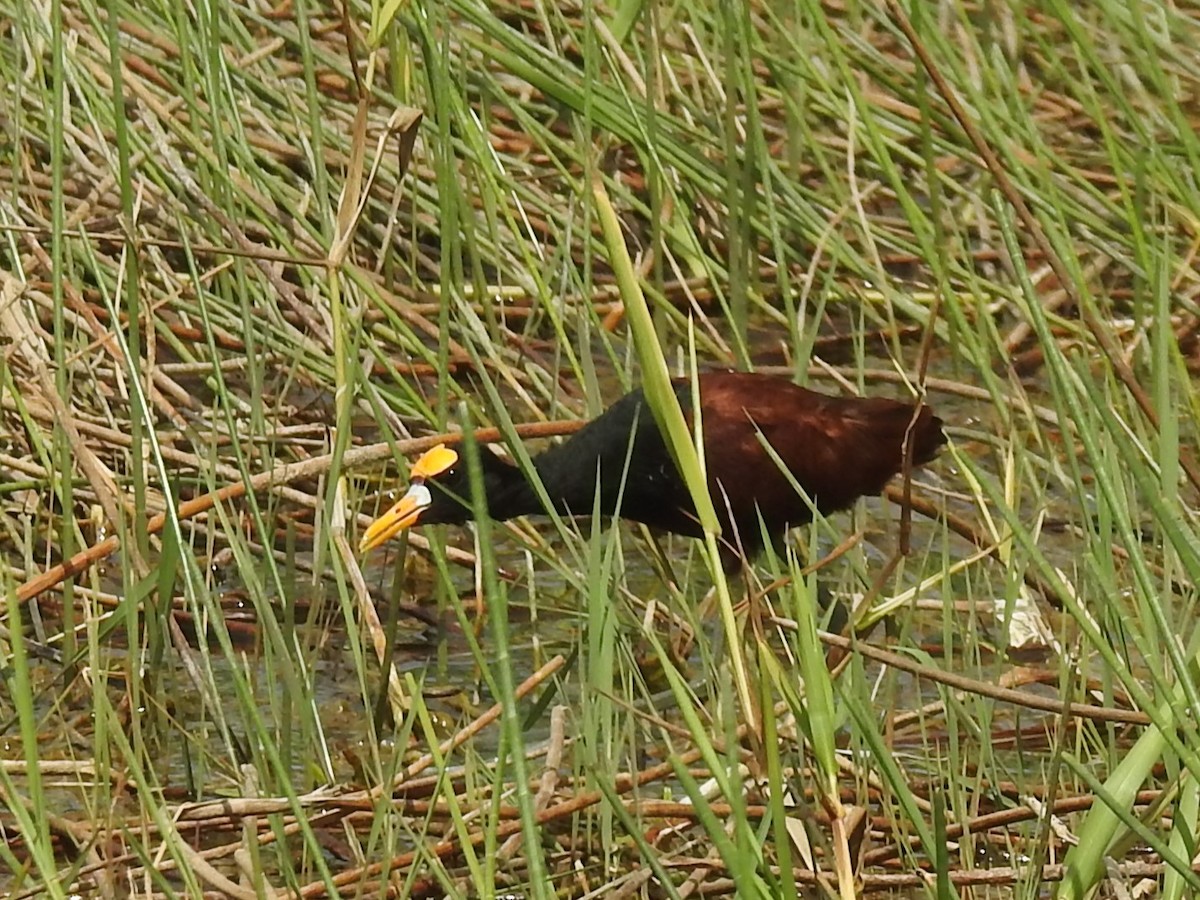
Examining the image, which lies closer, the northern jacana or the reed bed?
the reed bed

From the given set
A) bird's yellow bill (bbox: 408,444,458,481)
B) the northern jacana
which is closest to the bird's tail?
the northern jacana

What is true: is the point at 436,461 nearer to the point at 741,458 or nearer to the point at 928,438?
the point at 741,458

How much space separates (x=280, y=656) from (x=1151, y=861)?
Result: 952mm

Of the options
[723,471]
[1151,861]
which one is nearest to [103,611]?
[723,471]

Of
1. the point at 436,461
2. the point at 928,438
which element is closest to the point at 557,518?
the point at 436,461

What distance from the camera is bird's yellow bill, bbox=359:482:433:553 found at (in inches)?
129

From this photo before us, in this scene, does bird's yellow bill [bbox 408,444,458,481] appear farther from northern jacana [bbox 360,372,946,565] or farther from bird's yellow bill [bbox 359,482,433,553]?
northern jacana [bbox 360,372,946,565]

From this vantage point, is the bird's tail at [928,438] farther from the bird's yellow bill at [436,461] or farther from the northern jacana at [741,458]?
the bird's yellow bill at [436,461]

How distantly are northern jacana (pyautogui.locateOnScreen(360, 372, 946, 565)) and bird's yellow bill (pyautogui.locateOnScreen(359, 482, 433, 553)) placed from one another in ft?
0.66

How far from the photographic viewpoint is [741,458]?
3.72 m

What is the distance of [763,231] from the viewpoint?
374cm

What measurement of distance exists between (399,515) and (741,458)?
2.24ft

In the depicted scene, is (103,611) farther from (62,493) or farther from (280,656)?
(280,656)

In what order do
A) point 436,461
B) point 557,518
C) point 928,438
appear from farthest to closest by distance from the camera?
point 928,438
point 436,461
point 557,518
